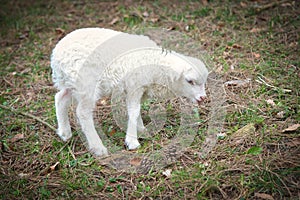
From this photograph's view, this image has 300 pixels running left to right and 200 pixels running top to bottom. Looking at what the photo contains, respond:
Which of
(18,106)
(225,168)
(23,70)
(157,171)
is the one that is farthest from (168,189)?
(23,70)

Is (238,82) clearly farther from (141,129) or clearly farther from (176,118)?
(141,129)

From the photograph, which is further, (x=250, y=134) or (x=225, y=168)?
(x=250, y=134)

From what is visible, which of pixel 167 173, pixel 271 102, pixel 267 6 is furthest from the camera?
pixel 267 6

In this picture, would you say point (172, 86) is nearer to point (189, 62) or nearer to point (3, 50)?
point (189, 62)

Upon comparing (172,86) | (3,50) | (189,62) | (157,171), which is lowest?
(3,50)

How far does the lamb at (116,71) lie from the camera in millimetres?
3766

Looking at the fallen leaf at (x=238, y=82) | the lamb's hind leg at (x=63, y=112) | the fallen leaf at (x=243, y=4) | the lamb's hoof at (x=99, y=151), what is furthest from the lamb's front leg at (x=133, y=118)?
the fallen leaf at (x=243, y=4)

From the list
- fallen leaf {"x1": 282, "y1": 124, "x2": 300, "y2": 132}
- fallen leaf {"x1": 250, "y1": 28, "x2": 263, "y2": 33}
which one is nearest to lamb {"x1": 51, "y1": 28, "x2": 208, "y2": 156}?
fallen leaf {"x1": 282, "y1": 124, "x2": 300, "y2": 132}

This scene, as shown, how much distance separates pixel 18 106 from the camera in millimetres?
4973

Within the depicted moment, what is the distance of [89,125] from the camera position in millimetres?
3947

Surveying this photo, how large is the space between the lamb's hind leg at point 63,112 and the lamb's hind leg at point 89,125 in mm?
284

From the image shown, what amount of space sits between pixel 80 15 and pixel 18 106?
2785 mm

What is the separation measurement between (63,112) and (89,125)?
404 millimetres

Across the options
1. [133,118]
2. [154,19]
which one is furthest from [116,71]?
[154,19]
